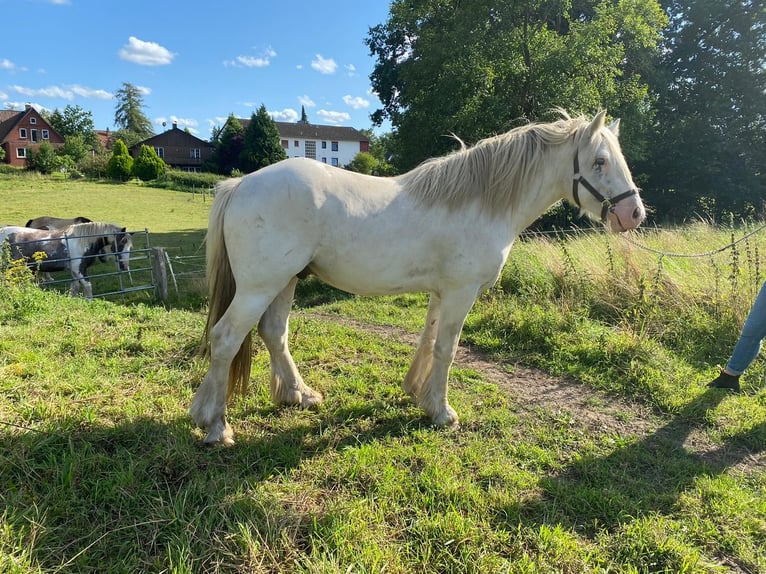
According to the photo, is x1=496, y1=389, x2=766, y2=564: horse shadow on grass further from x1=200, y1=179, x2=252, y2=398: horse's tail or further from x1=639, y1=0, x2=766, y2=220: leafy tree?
x1=639, y1=0, x2=766, y2=220: leafy tree

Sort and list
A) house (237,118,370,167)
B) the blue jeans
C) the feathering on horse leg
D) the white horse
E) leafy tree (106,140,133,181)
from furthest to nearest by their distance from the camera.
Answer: house (237,118,370,167)
leafy tree (106,140,133,181)
the feathering on horse leg
the blue jeans
the white horse

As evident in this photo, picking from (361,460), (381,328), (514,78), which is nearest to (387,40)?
(514,78)

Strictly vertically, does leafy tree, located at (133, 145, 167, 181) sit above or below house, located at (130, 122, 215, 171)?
below

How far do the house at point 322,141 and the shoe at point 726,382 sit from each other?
198 feet

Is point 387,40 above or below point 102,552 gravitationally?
above

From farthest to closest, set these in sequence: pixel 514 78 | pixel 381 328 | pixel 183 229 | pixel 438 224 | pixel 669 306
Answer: pixel 183 229
pixel 514 78
pixel 381 328
pixel 669 306
pixel 438 224

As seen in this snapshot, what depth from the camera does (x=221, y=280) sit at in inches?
113

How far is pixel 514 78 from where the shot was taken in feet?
43.0

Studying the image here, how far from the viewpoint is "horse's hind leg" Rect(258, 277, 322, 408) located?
3.17 meters

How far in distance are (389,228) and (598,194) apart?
1.52 meters

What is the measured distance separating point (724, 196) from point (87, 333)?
2496cm

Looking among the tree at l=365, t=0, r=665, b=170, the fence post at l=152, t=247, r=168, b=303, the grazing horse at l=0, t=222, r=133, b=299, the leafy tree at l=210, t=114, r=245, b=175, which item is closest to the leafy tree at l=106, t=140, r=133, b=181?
the leafy tree at l=210, t=114, r=245, b=175

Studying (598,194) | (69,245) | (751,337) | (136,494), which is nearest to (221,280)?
(136,494)

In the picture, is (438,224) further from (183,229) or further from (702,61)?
(702,61)
